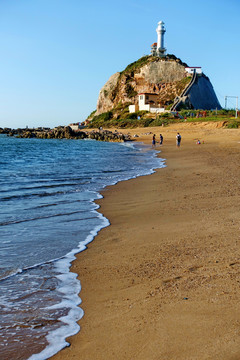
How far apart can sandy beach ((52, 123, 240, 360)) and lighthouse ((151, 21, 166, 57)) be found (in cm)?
8668

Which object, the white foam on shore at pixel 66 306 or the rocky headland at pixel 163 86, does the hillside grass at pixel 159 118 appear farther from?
the white foam on shore at pixel 66 306

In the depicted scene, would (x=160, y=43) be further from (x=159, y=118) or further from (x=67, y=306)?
(x=67, y=306)

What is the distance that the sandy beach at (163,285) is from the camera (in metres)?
2.80

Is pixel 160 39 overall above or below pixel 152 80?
above

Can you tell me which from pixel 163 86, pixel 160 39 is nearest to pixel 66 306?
pixel 163 86

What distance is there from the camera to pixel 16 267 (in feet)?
15.5

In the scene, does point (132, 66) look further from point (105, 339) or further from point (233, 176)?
point (105, 339)

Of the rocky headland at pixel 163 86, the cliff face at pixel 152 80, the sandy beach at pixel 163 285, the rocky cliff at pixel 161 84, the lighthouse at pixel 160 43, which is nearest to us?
the sandy beach at pixel 163 285

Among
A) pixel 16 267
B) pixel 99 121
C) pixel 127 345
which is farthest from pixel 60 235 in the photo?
pixel 99 121

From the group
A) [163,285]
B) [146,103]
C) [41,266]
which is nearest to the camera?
[163,285]

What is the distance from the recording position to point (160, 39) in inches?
3450

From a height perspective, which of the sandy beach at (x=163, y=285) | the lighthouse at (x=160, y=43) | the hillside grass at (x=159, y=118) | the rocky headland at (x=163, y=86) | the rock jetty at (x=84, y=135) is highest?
the lighthouse at (x=160, y=43)

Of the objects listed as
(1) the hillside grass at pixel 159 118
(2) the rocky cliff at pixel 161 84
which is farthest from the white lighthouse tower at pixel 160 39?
(1) the hillside grass at pixel 159 118

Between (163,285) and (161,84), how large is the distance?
81.4m
